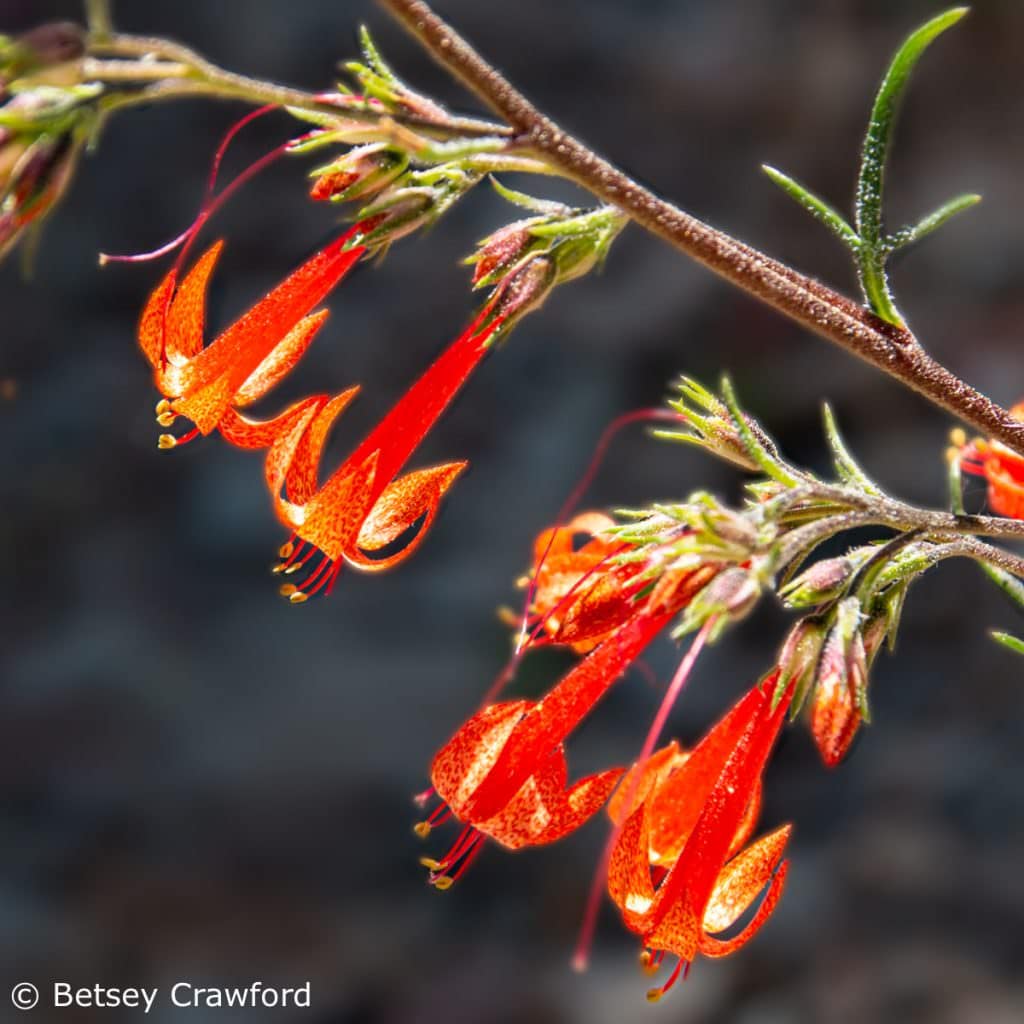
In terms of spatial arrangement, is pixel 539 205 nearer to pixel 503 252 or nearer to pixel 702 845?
pixel 503 252

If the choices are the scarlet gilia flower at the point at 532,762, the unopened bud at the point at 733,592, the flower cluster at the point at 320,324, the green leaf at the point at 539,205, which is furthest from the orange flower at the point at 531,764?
the green leaf at the point at 539,205

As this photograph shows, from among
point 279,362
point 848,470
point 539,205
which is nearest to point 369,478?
point 279,362

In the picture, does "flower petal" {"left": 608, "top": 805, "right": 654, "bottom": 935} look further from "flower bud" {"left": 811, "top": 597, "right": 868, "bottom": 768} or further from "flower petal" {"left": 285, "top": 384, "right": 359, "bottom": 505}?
"flower petal" {"left": 285, "top": 384, "right": 359, "bottom": 505}

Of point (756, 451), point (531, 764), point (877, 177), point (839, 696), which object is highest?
point (877, 177)

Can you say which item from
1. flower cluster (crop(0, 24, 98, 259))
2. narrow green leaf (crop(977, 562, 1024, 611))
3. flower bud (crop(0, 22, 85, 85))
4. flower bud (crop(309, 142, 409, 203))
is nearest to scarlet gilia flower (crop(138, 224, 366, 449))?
flower bud (crop(309, 142, 409, 203))

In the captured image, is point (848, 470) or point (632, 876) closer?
point (632, 876)

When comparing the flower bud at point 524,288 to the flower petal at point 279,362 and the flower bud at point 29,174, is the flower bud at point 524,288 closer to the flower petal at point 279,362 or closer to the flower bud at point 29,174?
the flower petal at point 279,362
